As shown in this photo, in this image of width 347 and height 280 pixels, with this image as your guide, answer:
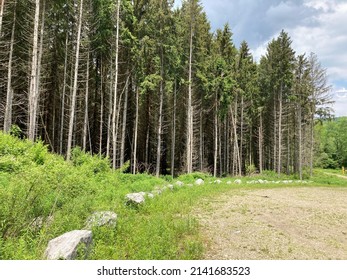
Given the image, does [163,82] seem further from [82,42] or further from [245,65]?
[245,65]

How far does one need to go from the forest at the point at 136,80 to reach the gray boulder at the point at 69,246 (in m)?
8.52

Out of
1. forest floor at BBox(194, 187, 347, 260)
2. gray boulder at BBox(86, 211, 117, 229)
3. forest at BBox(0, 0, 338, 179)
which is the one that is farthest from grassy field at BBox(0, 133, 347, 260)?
forest at BBox(0, 0, 338, 179)

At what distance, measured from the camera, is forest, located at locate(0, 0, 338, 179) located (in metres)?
15.4

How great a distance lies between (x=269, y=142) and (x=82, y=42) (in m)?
27.4

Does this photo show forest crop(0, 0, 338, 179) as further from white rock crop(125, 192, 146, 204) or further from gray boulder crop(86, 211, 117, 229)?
gray boulder crop(86, 211, 117, 229)

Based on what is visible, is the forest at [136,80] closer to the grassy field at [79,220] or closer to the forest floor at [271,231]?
the grassy field at [79,220]

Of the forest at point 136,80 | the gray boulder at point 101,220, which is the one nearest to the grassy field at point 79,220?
the gray boulder at point 101,220

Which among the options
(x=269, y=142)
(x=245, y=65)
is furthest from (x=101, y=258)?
(x=269, y=142)

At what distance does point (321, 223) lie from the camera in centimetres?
608

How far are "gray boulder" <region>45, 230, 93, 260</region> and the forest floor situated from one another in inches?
74.8

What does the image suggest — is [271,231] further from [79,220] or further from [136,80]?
[136,80]

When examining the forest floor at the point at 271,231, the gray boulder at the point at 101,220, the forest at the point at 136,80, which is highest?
the forest at the point at 136,80

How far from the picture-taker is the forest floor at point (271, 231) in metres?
4.12

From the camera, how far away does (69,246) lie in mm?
3258
